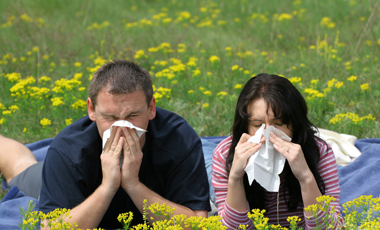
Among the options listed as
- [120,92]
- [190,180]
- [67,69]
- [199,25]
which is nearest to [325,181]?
[190,180]

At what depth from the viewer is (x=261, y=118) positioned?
2346 millimetres

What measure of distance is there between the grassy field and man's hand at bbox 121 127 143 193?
5.69 feet

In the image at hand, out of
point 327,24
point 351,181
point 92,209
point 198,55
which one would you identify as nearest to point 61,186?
point 92,209

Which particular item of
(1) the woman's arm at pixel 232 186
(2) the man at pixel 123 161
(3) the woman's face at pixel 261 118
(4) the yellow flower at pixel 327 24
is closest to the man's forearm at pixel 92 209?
(2) the man at pixel 123 161

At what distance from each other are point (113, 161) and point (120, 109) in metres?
0.28

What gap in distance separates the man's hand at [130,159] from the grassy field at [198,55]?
1.74 m

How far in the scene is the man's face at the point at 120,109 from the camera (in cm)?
233

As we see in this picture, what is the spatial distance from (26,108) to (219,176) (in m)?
2.54

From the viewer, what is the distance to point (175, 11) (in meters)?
9.34

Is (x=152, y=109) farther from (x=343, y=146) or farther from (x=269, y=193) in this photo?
(x=343, y=146)

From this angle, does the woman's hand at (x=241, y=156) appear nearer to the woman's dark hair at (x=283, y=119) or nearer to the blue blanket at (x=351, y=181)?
the woman's dark hair at (x=283, y=119)

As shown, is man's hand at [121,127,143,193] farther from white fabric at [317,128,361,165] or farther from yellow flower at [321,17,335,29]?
yellow flower at [321,17,335,29]

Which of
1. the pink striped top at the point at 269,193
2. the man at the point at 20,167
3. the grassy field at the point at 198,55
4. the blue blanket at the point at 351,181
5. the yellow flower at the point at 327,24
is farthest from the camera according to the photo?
the yellow flower at the point at 327,24

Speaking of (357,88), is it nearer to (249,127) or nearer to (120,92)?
(249,127)
